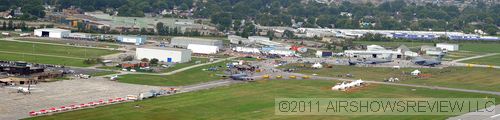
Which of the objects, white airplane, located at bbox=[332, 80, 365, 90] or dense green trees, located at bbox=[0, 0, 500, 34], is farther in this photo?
dense green trees, located at bbox=[0, 0, 500, 34]

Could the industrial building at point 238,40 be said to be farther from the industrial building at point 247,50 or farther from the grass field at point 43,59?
the grass field at point 43,59

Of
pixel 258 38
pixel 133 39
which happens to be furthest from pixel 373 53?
pixel 133 39

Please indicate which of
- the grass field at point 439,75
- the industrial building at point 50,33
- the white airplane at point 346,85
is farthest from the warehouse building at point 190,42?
the white airplane at point 346,85

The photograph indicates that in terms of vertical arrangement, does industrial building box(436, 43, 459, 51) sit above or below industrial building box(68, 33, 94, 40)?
below

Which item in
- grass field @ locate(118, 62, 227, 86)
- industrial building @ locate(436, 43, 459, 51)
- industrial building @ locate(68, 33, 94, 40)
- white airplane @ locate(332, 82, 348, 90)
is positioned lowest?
white airplane @ locate(332, 82, 348, 90)

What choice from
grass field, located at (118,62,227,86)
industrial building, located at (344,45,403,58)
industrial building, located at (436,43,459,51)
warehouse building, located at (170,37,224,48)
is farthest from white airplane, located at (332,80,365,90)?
industrial building, located at (436,43,459,51)

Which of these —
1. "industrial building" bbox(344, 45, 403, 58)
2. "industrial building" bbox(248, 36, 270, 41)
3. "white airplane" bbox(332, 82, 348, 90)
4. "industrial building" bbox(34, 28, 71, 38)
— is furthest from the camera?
"industrial building" bbox(248, 36, 270, 41)

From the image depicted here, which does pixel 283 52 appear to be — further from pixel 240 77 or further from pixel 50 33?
pixel 240 77

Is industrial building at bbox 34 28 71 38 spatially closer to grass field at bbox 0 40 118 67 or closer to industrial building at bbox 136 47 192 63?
grass field at bbox 0 40 118 67
